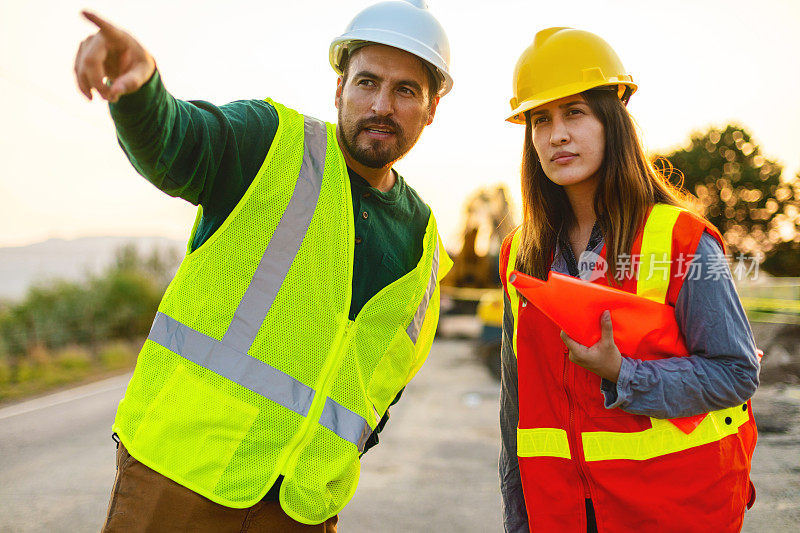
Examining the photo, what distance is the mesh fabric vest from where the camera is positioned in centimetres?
184

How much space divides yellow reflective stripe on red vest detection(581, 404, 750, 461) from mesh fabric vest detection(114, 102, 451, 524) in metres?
0.77

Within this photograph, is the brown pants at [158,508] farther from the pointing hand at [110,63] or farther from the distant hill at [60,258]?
the distant hill at [60,258]

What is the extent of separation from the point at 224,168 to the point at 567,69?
3.93ft

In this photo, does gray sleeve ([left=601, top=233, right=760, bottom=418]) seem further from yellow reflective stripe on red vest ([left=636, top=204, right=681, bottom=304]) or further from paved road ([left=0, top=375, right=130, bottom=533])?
paved road ([left=0, top=375, right=130, bottom=533])

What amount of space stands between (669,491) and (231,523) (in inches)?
53.0

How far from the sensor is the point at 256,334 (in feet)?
6.26

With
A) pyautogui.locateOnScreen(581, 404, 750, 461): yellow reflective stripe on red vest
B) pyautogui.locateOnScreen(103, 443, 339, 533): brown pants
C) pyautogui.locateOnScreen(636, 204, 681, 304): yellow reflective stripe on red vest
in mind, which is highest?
pyautogui.locateOnScreen(636, 204, 681, 304): yellow reflective stripe on red vest

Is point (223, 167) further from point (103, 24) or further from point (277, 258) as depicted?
point (103, 24)

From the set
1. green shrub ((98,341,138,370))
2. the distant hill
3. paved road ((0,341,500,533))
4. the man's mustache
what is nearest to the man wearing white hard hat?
the man's mustache

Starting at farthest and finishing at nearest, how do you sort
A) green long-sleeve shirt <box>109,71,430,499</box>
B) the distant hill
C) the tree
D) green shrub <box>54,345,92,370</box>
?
1. the tree
2. the distant hill
3. green shrub <box>54,345,92,370</box>
4. green long-sleeve shirt <box>109,71,430,499</box>

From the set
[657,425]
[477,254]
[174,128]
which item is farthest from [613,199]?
[477,254]

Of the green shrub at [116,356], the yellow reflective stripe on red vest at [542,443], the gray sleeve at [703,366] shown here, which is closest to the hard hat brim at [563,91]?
the gray sleeve at [703,366]

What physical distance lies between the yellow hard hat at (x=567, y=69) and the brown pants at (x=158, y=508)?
166 cm

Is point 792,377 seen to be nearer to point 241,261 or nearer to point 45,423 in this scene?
point 241,261
